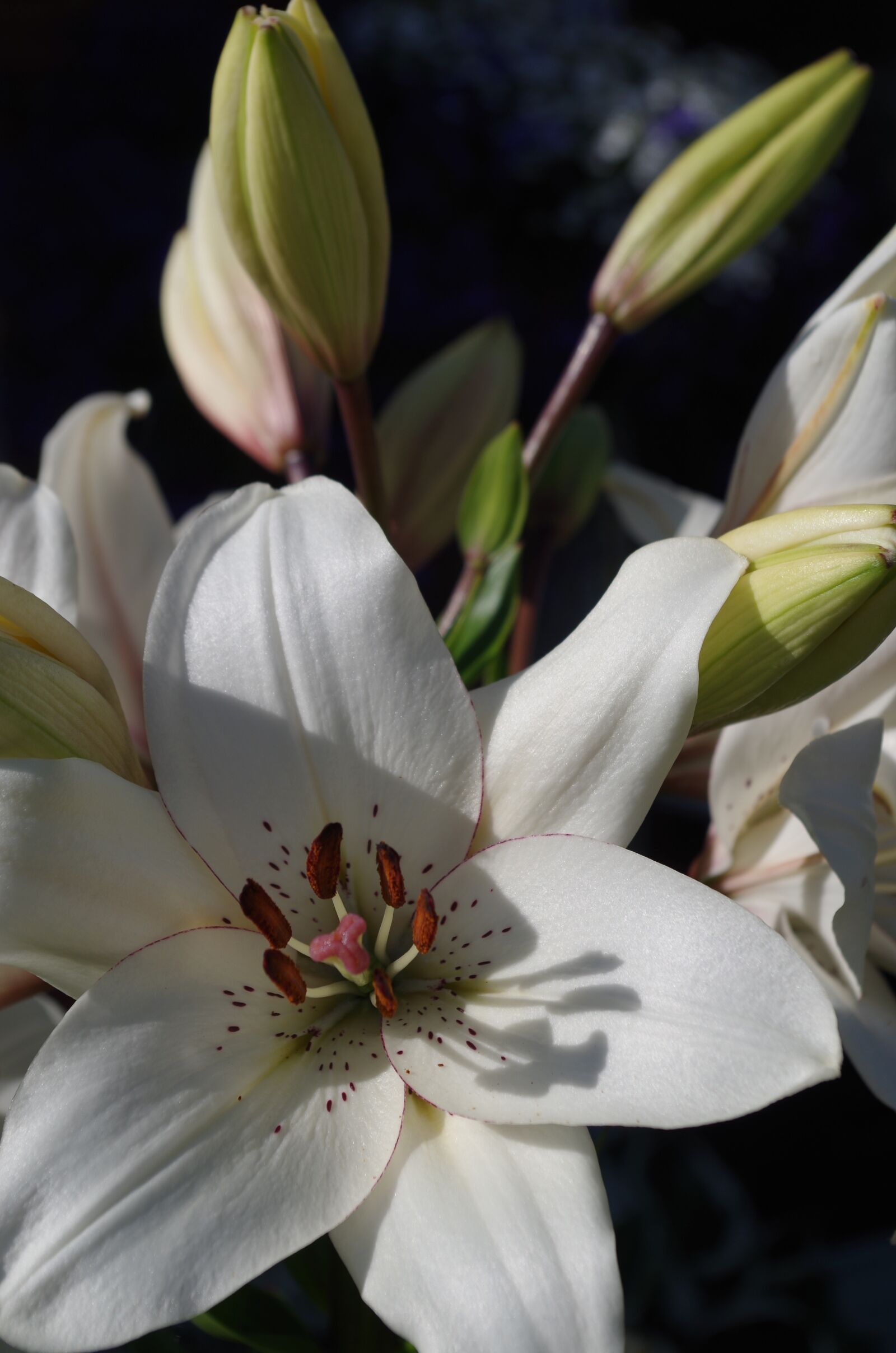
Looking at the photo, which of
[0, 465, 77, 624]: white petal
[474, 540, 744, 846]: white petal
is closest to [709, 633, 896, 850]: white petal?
[474, 540, 744, 846]: white petal

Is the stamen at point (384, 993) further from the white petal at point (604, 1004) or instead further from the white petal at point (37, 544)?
the white petal at point (37, 544)

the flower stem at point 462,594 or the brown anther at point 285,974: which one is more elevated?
the flower stem at point 462,594

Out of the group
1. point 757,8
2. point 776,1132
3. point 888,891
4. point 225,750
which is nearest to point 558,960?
point 225,750

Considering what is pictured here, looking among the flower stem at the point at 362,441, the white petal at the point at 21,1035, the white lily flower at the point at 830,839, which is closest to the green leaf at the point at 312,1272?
the white petal at the point at 21,1035

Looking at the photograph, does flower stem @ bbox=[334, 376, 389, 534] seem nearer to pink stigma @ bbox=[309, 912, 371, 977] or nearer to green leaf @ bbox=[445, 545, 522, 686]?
green leaf @ bbox=[445, 545, 522, 686]

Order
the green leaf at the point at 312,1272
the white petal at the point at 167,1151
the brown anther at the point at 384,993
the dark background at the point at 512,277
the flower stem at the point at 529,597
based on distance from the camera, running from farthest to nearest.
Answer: the dark background at the point at 512,277
the flower stem at the point at 529,597
the green leaf at the point at 312,1272
the brown anther at the point at 384,993
the white petal at the point at 167,1151

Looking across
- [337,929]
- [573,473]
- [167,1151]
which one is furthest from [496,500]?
[167,1151]

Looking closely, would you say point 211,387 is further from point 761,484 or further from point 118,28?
point 118,28
